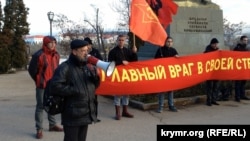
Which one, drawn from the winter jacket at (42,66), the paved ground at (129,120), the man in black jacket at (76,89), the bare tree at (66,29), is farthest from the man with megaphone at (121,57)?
the bare tree at (66,29)

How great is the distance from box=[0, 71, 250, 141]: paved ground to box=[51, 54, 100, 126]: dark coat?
2.53 metres

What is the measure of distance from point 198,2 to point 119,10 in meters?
21.2

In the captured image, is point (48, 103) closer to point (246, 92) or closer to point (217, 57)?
point (217, 57)

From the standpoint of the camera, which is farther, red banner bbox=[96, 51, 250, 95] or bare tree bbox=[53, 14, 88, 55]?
bare tree bbox=[53, 14, 88, 55]

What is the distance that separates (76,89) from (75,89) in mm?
13

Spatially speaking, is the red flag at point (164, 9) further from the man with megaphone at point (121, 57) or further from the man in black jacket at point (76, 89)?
the man in black jacket at point (76, 89)

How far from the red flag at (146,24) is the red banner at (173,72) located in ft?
2.00

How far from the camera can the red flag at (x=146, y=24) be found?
361 inches

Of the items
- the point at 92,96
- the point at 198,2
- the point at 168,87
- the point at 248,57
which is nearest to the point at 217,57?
the point at 248,57

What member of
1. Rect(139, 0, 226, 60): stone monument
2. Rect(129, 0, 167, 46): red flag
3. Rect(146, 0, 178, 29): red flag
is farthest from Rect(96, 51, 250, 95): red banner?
Rect(139, 0, 226, 60): stone monument

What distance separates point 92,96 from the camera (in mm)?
4781

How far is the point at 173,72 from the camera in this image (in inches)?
389

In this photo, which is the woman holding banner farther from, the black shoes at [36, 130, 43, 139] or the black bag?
the black bag

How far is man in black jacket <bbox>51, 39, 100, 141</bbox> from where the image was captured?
4.64 metres
